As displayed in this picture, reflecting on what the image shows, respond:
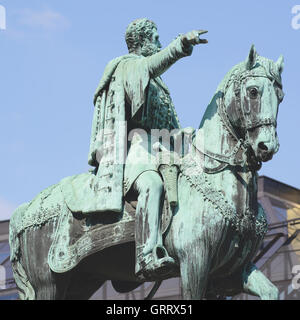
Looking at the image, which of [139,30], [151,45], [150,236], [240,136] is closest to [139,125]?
[151,45]

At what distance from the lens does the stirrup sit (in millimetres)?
10977

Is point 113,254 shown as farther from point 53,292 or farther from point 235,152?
point 235,152

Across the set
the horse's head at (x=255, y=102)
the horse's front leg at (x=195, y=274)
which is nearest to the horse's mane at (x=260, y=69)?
the horse's head at (x=255, y=102)

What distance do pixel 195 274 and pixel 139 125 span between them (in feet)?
6.44

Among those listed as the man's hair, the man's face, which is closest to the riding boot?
the man's face

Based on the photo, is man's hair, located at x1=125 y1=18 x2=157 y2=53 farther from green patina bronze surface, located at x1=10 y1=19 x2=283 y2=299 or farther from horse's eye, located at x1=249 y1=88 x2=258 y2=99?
horse's eye, located at x1=249 y1=88 x2=258 y2=99

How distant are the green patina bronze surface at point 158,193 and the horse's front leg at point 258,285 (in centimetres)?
1

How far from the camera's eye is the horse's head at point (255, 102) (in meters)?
11.0

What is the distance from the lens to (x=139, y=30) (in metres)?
12.3

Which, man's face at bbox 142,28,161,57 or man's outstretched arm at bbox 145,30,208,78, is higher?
man's face at bbox 142,28,161,57

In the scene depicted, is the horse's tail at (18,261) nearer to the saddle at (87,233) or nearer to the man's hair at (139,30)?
the saddle at (87,233)

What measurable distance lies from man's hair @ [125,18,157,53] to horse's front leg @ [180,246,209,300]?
271 cm

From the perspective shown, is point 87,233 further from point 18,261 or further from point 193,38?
point 193,38

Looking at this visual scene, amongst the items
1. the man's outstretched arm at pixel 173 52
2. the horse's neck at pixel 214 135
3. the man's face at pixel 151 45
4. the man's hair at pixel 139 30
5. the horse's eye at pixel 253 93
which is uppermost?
the man's hair at pixel 139 30
